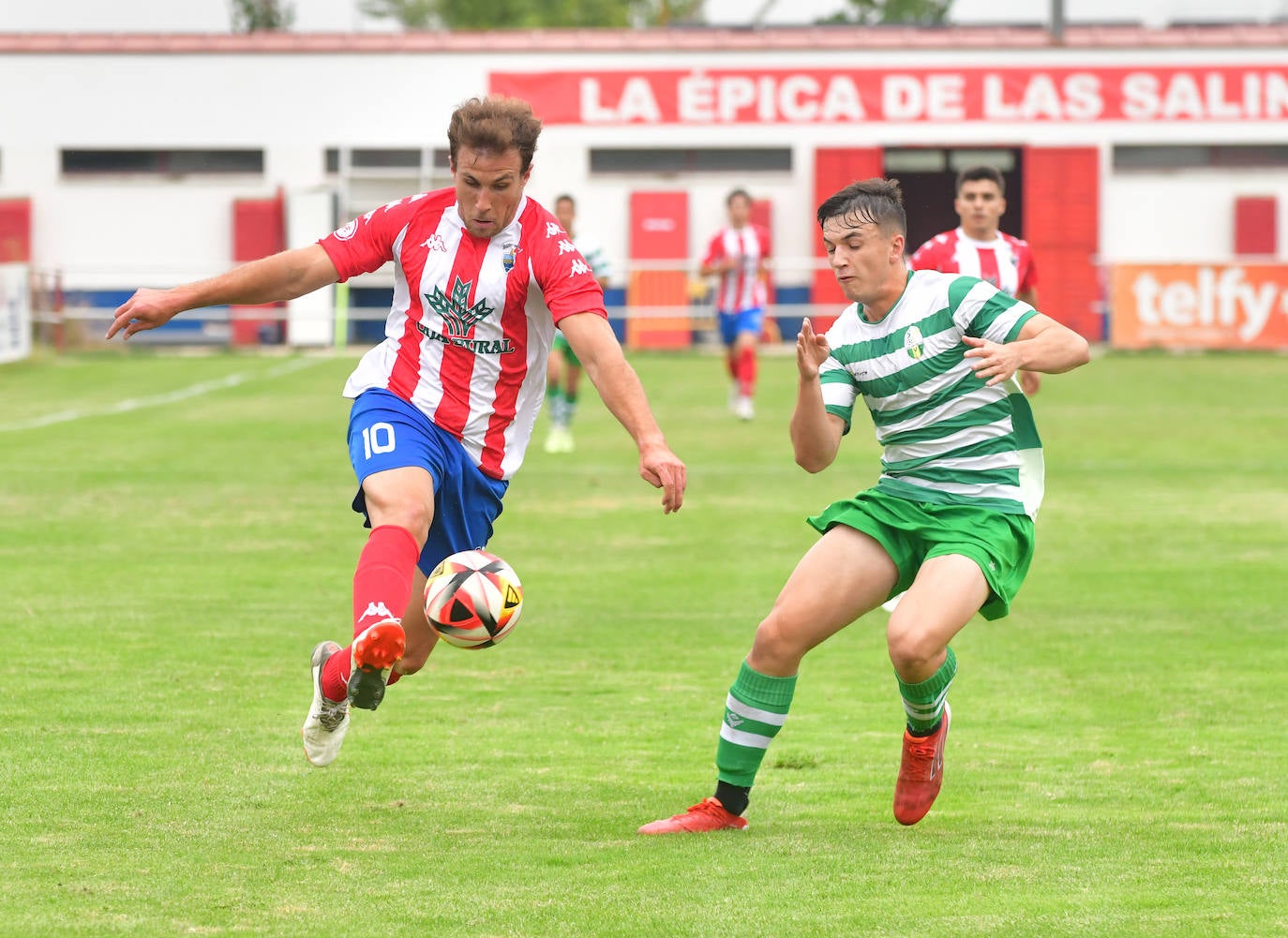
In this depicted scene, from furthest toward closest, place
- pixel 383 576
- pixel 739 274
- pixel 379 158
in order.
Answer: pixel 379 158 → pixel 739 274 → pixel 383 576

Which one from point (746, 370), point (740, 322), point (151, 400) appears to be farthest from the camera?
point (151, 400)

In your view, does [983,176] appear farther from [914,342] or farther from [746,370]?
[746,370]

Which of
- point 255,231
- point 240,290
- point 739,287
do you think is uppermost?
point 255,231

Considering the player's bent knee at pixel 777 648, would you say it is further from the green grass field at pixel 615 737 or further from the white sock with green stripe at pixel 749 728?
the green grass field at pixel 615 737

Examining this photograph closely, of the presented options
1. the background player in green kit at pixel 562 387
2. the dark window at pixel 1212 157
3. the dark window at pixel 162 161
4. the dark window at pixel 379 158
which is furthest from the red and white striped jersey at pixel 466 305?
the dark window at pixel 1212 157

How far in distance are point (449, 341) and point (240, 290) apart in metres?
0.72

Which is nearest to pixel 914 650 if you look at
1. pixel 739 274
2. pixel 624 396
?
pixel 624 396

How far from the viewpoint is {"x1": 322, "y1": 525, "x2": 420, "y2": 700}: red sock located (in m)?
5.55

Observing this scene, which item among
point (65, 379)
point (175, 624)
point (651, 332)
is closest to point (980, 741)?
point (175, 624)

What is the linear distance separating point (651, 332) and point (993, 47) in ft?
29.6

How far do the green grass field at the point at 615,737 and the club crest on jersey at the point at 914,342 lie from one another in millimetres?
1482

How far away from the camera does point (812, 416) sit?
5.96 meters

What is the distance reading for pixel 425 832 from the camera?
5.70 meters

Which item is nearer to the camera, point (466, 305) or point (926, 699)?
point (926, 699)
